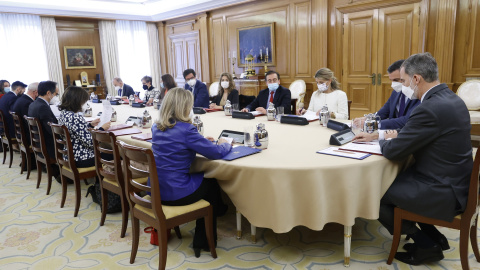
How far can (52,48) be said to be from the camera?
9.86 meters

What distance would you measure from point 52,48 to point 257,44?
221 inches

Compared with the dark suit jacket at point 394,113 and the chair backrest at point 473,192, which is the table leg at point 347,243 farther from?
the dark suit jacket at point 394,113

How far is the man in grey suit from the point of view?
216 cm

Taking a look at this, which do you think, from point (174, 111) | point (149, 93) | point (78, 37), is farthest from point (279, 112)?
point (78, 37)

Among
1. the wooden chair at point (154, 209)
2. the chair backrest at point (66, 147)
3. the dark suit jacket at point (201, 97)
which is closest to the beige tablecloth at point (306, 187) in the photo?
the wooden chair at point (154, 209)

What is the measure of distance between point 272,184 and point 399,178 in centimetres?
88

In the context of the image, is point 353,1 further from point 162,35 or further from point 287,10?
point 162,35

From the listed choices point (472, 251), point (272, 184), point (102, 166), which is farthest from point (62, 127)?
point (472, 251)

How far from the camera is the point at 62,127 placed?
10.9 feet

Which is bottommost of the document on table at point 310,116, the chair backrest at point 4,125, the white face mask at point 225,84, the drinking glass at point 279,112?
the chair backrest at point 4,125

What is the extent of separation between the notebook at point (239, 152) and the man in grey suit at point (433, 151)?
2.90ft

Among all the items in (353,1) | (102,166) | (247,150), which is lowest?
(102,166)

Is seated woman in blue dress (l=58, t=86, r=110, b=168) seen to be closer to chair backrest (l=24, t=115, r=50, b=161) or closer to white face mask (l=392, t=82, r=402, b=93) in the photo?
chair backrest (l=24, t=115, r=50, b=161)

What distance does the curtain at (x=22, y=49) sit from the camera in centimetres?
919
